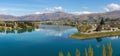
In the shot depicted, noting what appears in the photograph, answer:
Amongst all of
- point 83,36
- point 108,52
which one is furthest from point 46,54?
point 83,36

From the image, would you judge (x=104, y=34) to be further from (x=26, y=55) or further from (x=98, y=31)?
(x=26, y=55)

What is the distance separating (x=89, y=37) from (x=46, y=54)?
248 ft

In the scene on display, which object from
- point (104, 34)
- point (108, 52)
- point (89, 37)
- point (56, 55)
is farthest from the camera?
point (104, 34)

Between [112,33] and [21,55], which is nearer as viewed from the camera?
[21,55]

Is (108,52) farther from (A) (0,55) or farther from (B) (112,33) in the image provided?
(B) (112,33)

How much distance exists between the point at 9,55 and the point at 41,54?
44.9ft

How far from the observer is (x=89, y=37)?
161 meters

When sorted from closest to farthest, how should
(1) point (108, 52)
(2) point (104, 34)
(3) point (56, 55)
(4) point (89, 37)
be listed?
(1) point (108, 52), (3) point (56, 55), (4) point (89, 37), (2) point (104, 34)

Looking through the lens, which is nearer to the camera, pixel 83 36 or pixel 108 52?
pixel 108 52

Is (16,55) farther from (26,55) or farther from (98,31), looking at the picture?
(98,31)

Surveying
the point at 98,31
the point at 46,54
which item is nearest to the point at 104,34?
the point at 98,31

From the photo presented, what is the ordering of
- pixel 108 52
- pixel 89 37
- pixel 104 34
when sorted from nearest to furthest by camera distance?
pixel 108 52 → pixel 89 37 → pixel 104 34

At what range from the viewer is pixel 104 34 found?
17625 cm

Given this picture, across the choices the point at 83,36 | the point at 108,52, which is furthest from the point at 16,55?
the point at 83,36
